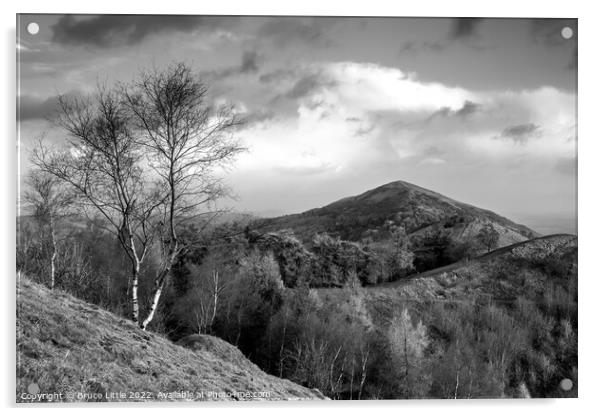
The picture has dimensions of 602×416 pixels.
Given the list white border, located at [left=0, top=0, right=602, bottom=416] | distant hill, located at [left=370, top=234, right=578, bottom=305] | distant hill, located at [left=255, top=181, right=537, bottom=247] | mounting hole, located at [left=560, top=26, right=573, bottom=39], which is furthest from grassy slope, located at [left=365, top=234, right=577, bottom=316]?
mounting hole, located at [left=560, top=26, right=573, bottom=39]

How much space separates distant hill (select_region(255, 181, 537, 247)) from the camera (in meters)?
11.8

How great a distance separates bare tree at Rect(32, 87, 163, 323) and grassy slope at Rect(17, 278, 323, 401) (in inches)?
53.1

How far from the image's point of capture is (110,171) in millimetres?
9430

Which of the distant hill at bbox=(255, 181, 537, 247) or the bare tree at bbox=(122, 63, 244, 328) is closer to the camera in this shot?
the bare tree at bbox=(122, 63, 244, 328)

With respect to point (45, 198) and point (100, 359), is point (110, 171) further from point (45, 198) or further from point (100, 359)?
point (100, 359)

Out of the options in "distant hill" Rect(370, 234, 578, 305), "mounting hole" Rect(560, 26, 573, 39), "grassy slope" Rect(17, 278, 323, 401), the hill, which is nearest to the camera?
"grassy slope" Rect(17, 278, 323, 401)

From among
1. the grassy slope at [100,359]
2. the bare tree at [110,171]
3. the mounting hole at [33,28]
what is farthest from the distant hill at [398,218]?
the mounting hole at [33,28]

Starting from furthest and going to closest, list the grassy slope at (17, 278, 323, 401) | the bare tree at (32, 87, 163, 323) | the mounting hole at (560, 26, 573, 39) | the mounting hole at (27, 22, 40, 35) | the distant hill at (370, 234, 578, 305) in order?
the distant hill at (370, 234, 578, 305) → the bare tree at (32, 87, 163, 323) → the mounting hole at (560, 26, 573, 39) → the mounting hole at (27, 22, 40, 35) → the grassy slope at (17, 278, 323, 401)

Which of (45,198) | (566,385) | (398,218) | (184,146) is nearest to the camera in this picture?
(566,385)

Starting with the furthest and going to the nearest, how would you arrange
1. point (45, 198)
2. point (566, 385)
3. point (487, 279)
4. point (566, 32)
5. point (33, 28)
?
point (487, 279), point (45, 198), point (566, 32), point (566, 385), point (33, 28)

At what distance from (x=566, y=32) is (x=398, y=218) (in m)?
8.69

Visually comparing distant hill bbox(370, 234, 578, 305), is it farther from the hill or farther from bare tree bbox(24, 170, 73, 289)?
bare tree bbox(24, 170, 73, 289)
